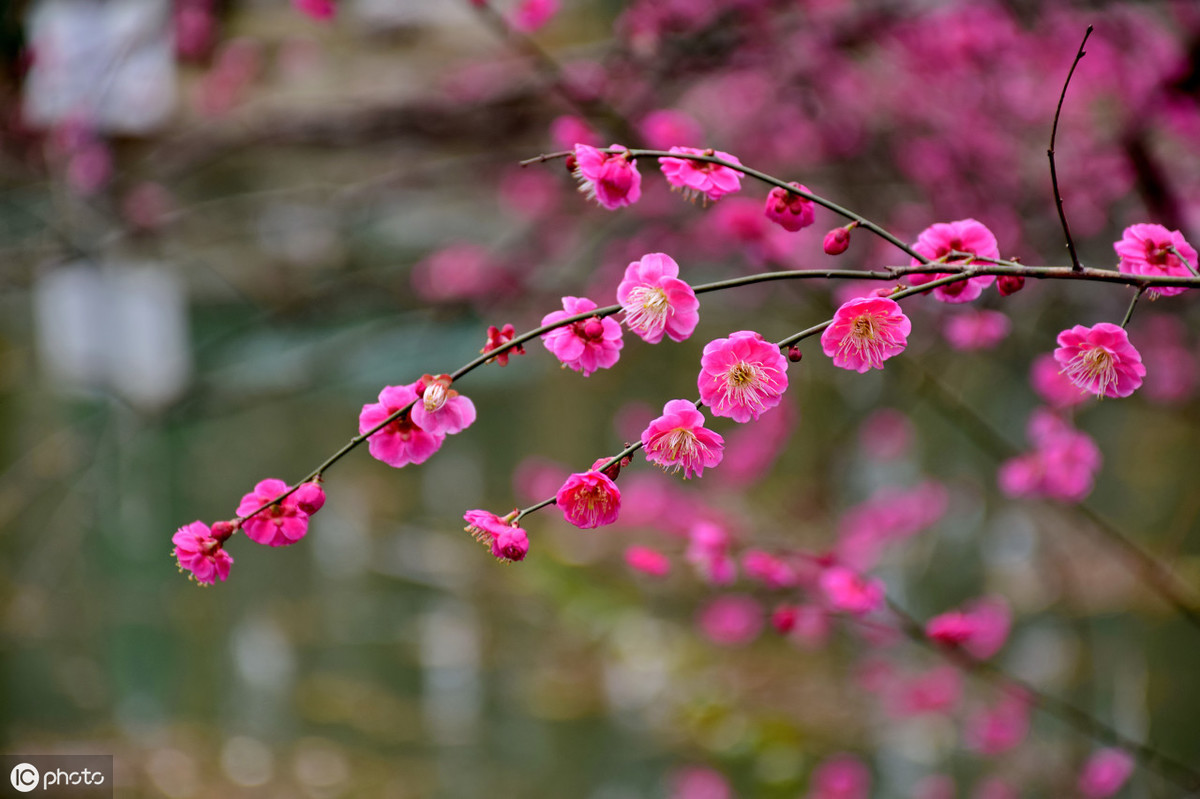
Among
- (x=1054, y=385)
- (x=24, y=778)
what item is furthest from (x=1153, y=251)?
(x=24, y=778)

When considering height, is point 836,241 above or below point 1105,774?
above

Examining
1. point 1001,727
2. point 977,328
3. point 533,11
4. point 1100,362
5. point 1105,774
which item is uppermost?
point 533,11

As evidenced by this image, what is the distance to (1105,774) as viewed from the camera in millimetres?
1871

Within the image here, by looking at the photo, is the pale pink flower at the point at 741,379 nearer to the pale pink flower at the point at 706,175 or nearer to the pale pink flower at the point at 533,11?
the pale pink flower at the point at 706,175

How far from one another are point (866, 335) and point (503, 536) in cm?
30

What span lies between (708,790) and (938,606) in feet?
3.50

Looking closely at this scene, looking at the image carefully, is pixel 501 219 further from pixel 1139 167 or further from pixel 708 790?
pixel 1139 167

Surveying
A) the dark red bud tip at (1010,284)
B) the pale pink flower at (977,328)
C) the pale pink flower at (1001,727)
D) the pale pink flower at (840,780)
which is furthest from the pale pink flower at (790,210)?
the pale pink flower at (840,780)

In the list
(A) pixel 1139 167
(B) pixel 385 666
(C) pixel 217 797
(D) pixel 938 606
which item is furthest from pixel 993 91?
(C) pixel 217 797

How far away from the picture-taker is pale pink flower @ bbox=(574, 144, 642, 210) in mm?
672

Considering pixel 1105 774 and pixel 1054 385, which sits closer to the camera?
pixel 1054 385

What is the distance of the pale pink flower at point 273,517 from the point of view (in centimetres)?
70

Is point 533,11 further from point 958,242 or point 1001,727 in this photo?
point 1001,727

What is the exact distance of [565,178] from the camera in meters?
2.45
